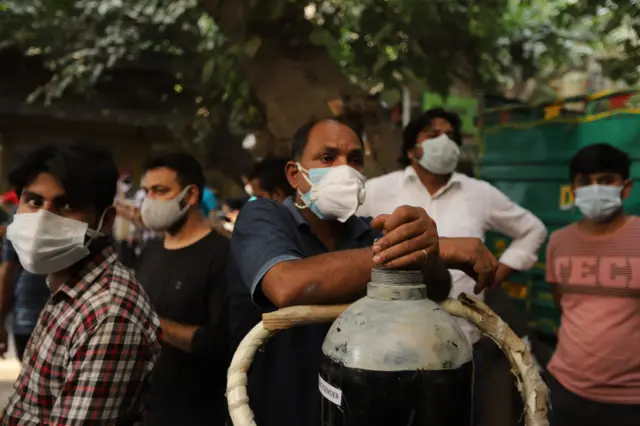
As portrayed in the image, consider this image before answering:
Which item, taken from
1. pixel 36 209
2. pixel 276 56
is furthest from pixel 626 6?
pixel 36 209

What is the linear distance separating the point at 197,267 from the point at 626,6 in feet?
9.07

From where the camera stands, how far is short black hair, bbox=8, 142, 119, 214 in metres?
1.78

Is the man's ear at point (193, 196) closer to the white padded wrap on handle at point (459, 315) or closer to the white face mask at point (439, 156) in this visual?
the white face mask at point (439, 156)

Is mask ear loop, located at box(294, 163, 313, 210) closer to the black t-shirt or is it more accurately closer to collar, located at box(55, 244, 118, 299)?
collar, located at box(55, 244, 118, 299)

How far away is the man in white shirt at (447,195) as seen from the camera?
10.5ft

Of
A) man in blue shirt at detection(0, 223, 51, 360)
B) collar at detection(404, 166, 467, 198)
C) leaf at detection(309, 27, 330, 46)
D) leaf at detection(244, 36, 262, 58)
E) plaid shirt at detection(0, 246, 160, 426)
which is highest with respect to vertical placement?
leaf at detection(309, 27, 330, 46)

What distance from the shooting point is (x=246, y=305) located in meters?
1.70

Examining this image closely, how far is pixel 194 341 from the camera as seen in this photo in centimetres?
257

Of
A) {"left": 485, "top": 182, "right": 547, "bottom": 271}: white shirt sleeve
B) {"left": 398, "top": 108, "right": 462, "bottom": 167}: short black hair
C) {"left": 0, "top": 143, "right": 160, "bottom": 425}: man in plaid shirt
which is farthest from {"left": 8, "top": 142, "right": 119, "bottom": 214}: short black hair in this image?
{"left": 485, "top": 182, "right": 547, "bottom": 271}: white shirt sleeve

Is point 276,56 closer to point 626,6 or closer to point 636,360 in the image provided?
point 626,6

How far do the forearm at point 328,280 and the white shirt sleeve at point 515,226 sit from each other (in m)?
2.27

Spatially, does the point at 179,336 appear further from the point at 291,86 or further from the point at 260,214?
the point at 291,86

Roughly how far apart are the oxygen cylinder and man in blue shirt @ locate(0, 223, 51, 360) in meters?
3.37

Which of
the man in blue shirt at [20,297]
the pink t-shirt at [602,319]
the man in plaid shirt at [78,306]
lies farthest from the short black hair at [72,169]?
the man in blue shirt at [20,297]
